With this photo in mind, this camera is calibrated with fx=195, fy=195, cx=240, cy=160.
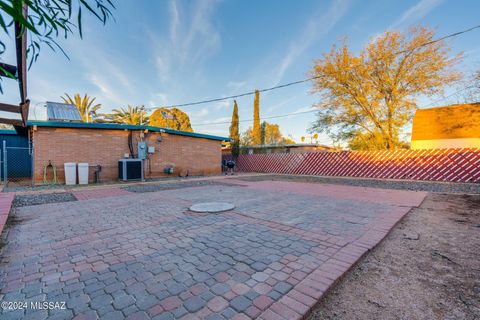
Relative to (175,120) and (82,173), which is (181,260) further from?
(175,120)

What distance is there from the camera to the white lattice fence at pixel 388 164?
9422mm

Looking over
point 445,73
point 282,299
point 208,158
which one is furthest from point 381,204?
point 445,73

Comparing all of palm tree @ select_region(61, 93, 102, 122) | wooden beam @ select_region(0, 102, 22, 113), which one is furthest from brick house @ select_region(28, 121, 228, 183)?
palm tree @ select_region(61, 93, 102, 122)

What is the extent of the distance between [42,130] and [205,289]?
34.3 feet

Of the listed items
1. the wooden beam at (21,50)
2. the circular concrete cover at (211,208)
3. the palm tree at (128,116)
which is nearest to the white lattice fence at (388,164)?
the circular concrete cover at (211,208)

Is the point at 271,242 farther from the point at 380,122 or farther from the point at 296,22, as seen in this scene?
the point at 380,122

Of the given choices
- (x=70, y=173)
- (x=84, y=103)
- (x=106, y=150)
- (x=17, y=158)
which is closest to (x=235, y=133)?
(x=106, y=150)

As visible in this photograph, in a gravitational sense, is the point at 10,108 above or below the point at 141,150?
above

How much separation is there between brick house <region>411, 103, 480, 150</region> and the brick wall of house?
17722 mm

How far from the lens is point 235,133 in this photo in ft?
75.4

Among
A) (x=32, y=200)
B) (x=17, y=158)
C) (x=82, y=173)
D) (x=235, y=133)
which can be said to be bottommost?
(x=32, y=200)

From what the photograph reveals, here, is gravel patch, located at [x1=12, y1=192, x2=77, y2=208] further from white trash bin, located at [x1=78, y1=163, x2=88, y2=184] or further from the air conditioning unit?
the air conditioning unit

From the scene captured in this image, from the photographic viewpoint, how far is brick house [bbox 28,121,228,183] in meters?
8.16

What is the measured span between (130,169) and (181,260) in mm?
8649
